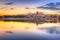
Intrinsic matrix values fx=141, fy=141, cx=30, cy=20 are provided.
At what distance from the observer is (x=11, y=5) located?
4.71 feet

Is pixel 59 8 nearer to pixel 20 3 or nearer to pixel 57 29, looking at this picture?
pixel 57 29

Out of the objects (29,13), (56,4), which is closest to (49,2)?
(56,4)

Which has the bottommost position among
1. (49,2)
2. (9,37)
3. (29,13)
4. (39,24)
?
(9,37)

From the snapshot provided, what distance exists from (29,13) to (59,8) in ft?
1.01

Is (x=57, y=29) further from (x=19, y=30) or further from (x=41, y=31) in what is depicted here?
(x=19, y=30)

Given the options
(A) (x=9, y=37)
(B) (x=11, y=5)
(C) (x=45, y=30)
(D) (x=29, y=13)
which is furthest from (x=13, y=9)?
(C) (x=45, y=30)

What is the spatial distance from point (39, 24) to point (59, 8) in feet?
0.85

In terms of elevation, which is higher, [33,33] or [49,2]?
[49,2]

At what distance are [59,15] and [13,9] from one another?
0.47 meters

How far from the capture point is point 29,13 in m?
1.43

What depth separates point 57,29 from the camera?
4.66 feet

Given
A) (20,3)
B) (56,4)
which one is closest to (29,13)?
(20,3)

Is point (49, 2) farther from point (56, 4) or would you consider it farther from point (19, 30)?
point (19, 30)

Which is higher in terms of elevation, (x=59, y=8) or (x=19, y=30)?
(x=59, y=8)
